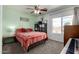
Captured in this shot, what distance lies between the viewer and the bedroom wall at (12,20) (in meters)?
1.08

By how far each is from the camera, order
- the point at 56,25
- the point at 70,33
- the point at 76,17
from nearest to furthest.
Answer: the point at 76,17 → the point at 56,25 → the point at 70,33

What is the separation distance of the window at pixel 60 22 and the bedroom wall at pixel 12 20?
1.29ft

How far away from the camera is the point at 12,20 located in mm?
1159

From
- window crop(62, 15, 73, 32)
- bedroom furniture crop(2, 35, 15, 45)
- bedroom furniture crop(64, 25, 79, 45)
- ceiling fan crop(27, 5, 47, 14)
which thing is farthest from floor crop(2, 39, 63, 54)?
ceiling fan crop(27, 5, 47, 14)

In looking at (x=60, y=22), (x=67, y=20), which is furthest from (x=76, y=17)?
(x=60, y=22)

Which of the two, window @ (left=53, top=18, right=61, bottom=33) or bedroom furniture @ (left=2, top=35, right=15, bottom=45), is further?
window @ (left=53, top=18, right=61, bottom=33)

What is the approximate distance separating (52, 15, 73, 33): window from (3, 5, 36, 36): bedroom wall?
1.29 ft

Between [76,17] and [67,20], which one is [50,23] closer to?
[67,20]

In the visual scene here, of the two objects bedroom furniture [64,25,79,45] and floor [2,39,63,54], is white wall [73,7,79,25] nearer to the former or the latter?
bedroom furniture [64,25,79,45]

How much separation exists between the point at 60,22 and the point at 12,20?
83 cm

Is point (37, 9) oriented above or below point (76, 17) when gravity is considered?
above

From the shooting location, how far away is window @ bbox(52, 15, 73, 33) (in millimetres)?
1153
